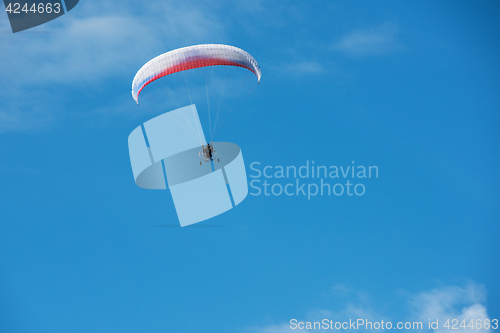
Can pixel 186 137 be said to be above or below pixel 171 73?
above

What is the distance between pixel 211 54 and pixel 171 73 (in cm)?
203

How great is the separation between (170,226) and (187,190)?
2528 mm

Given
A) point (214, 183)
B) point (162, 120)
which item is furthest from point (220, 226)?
point (162, 120)

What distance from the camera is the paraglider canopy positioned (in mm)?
21547

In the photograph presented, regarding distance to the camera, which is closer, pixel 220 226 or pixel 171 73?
pixel 171 73

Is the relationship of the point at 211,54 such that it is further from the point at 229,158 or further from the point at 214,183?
the point at 214,183

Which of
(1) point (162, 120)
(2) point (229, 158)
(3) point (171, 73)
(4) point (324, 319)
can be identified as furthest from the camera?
(1) point (162, 120)

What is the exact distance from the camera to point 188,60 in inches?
854

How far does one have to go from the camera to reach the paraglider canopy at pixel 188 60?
21547 mm

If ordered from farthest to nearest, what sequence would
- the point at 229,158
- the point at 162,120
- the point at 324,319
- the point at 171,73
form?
the point at 162,120 < the point at 229,158 < the point at 324,319 < the point at 171,73

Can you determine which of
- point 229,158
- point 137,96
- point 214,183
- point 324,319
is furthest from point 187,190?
point 324,319

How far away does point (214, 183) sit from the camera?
99.1 feet

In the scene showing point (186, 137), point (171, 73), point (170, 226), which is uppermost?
point (186, 137)

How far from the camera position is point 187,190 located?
30.8 meters
